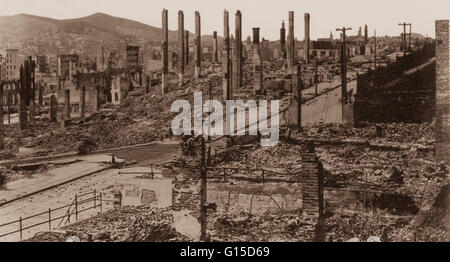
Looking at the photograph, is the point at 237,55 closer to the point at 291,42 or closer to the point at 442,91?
the point at 291,42

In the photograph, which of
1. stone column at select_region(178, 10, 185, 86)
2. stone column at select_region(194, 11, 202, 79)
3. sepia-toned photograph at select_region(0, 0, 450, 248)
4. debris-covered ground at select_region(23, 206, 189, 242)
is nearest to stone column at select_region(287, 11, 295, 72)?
sepia-toned photograph at select_region(0, 0, 450, 248)

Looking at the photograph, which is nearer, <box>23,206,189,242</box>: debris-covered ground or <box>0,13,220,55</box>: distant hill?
<box>23,206,189,242</box>: debris-covered ground

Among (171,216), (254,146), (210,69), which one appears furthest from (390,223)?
(210,69)

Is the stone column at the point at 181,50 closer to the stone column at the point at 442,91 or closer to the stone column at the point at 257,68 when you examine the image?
the stone column at the point at 257,68

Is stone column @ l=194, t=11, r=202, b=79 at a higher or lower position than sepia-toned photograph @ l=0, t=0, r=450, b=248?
higher

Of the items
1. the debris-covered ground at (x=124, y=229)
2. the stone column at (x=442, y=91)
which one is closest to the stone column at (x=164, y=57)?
the debris-covered ground at (x=124, y=229)

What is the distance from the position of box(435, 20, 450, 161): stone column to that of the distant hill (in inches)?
3192

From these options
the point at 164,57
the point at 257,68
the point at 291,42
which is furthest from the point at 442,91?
the point at 164,57

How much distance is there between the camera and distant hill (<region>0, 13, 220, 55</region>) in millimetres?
95875

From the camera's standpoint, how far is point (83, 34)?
112625 mm

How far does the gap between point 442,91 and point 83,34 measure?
10657cm

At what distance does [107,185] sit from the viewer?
17188mm

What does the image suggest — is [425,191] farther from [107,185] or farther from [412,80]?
[412,80]

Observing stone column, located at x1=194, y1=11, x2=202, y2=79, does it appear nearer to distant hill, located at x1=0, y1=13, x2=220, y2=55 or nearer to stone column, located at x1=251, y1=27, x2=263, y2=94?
stone column, located at x1=251, y1=27, x2=263, y2=94
